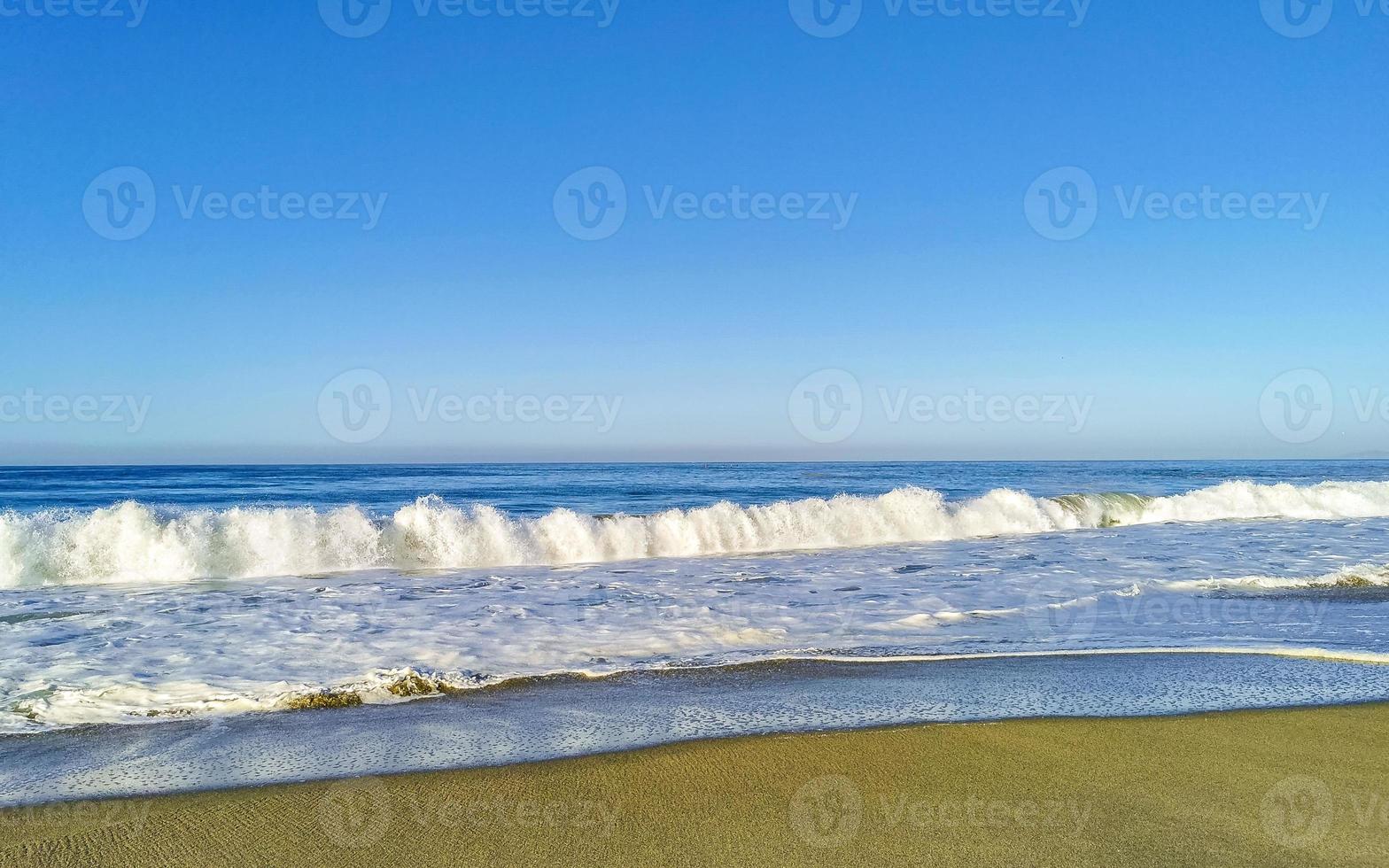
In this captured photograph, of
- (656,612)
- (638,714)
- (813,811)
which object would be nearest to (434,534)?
(656,612)

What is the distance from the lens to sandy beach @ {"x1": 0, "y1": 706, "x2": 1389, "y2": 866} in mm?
3580

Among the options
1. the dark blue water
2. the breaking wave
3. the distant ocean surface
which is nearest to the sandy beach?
the distant ocean surface

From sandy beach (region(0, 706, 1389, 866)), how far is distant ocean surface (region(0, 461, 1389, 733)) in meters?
2.13

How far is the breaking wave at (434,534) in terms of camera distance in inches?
558

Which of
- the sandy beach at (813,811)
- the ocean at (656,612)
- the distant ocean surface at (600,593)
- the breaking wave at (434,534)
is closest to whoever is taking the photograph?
the sandy beach at (813,811)

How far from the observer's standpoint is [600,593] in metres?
11.6

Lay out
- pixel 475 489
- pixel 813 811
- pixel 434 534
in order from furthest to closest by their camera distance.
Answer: pixel 475 489 → pixel 434 534 → pixel 813 811

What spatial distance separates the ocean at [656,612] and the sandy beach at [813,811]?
0.57 meters

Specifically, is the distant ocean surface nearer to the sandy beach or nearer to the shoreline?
the shoreline

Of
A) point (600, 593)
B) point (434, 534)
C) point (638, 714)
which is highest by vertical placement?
point (434, 534)

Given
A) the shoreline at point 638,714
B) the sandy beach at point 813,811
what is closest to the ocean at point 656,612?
the shoreline at point 638,714

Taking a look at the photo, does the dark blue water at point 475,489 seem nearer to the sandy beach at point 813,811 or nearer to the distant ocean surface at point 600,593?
the distant ocean surface at point 600,593

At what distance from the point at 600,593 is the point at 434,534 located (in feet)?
20.5

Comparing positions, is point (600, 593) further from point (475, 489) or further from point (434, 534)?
point (475, 489)
